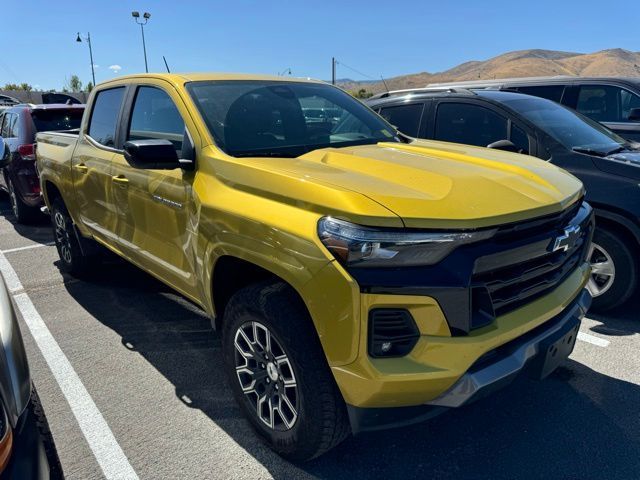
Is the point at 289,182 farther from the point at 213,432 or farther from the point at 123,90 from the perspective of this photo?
the point at 123,90

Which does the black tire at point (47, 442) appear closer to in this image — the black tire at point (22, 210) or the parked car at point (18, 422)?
the parked car at point (18, 422)

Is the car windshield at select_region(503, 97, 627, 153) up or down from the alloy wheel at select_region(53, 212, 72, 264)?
up

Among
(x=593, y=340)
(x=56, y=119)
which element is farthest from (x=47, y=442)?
(x=56, y=119)

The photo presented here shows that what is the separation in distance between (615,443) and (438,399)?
1263 mm

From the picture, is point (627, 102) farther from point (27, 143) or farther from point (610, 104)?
point (27, 143)

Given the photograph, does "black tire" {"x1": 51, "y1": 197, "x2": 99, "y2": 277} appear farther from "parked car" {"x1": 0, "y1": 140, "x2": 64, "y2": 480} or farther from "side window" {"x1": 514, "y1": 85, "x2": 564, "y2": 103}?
"side window" {"x1": 514, "y1": 85, "x2": 564, "y2": 103}

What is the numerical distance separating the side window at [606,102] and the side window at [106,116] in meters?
5.86

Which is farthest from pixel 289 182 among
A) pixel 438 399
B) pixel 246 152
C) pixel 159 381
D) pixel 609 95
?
pixel 609 95

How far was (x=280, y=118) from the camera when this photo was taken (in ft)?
10.4

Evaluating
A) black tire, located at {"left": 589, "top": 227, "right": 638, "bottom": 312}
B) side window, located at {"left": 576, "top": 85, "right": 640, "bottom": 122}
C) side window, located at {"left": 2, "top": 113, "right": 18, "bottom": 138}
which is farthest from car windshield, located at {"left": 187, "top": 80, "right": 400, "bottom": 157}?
side window, located at {"left": 2, "top": 113, "right": 18, "bottom": 138}

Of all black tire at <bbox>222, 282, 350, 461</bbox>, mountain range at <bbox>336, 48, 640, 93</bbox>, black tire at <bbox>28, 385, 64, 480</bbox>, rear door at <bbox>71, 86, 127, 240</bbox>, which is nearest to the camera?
black tire at <bbox>28, 385, 64, 480</bbox>

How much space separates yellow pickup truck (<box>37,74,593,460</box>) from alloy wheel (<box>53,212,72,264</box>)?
6.65ft

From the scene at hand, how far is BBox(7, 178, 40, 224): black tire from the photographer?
745 cm

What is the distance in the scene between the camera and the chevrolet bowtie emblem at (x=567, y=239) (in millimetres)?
2311
